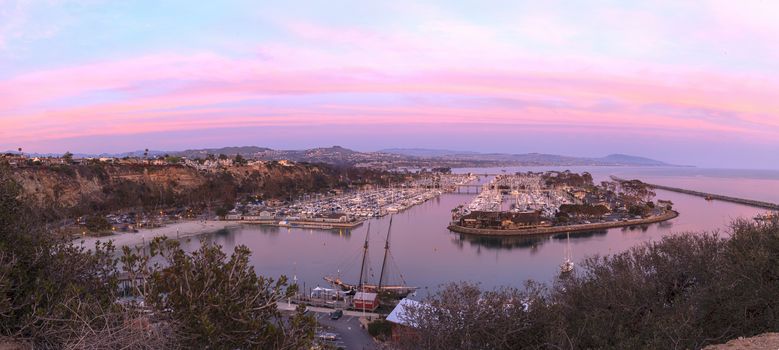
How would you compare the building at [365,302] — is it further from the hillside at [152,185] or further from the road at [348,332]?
the hillside at [152,185]

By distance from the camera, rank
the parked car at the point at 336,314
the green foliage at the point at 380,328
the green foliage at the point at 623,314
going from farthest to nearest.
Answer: the parked car at the point at 336,314, the green foliage at the point at 380,328, the green foliage at the point at 623,314

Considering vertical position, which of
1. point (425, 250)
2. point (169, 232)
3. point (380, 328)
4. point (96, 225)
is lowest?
point (169, 232)

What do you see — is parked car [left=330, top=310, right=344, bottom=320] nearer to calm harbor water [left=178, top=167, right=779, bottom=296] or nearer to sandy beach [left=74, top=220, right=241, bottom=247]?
calm harbor water [left=178, top=167, right=779, bottom=296]

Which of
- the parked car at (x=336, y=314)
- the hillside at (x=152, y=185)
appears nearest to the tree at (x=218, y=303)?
the parked car at (x=336, y=314)

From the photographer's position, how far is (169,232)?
24.3m

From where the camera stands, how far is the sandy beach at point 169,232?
20.7 meters

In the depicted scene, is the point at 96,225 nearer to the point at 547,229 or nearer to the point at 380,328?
the point at 380,328

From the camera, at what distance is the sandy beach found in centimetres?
2070

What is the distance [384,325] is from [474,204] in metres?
27.2

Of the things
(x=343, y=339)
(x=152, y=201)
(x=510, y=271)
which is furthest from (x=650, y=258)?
(x=152, y=201)

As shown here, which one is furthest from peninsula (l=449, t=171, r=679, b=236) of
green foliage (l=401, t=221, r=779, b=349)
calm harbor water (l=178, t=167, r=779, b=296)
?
green foliage (l=401, t=221, r=779, b=349)

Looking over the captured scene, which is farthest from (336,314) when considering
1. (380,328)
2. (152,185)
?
(152,185)

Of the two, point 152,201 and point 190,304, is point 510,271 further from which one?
point 152,201

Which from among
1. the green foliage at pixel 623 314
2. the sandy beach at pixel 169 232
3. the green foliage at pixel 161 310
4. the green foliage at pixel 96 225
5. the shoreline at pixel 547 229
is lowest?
Answer: the sandy beach at pixel 169 232
